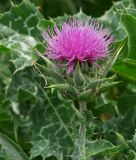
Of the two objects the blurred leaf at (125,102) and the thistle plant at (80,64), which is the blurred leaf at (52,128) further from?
the thistle plant at (80,64)

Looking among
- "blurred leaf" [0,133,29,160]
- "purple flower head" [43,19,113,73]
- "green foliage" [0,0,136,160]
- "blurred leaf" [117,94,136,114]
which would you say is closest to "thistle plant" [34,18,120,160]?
"purple flower head" [43,19,113,73]

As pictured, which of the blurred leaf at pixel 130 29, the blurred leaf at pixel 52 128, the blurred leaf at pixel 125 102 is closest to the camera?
the blurred leaf at pixel 130 29

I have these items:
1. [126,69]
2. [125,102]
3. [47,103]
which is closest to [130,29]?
[126,69]

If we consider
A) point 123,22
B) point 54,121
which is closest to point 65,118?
point 54,121

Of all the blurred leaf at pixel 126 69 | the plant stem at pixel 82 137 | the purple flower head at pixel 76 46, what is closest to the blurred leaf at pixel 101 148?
the plant stem at pixel 82 137

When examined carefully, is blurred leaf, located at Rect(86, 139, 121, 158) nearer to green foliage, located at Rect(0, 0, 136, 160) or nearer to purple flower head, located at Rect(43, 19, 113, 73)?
green foliage, located at Rect(0, 0, 136, 160)

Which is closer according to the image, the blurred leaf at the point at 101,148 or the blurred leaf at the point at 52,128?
the blurred leaf at the point at 101,148

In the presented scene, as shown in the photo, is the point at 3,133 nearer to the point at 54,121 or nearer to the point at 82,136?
the point at 54,121

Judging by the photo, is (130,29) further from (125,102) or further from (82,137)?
(82,137)

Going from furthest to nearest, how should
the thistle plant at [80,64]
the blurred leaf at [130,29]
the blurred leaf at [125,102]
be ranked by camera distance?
the blurred leaf at [125,102]
the blurred leaf at [130,29]
the thistle plant at [80,64]
